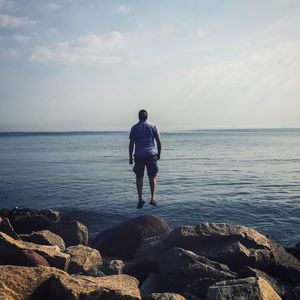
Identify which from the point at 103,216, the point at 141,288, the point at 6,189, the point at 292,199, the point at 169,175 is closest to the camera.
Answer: the point at 141,288

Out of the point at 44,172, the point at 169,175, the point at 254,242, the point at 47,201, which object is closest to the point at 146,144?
the point at 254,242

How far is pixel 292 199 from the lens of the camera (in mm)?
19641

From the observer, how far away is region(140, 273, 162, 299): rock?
7.20 meters

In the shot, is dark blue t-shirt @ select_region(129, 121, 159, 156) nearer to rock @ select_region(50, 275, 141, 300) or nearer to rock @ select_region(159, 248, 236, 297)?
rock @ select_region(159, 248, 236, 297)

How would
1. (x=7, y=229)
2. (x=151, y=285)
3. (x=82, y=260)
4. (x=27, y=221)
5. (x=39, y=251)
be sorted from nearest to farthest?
(x=151, y=285) → (x=39, y=251) → (x=82, y=260) → (x=7, y=229) → (x=27, y=221)

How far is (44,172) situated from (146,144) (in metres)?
23.7

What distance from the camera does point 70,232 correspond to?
11211 millimetres

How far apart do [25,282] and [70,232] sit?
550 cm

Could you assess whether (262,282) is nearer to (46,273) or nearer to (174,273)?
(174,273)

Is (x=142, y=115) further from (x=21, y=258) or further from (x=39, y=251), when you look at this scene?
(x=21, y=258)

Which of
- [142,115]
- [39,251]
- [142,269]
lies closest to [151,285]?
[142,269]

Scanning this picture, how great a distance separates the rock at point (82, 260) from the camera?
8133 mm

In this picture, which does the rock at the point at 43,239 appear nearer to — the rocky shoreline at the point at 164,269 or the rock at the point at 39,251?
the rocky shoreline at the point at 164,269

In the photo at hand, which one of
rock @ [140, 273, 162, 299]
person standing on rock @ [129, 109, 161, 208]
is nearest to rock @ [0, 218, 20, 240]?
rock @ [140, 273, 162, 299]
